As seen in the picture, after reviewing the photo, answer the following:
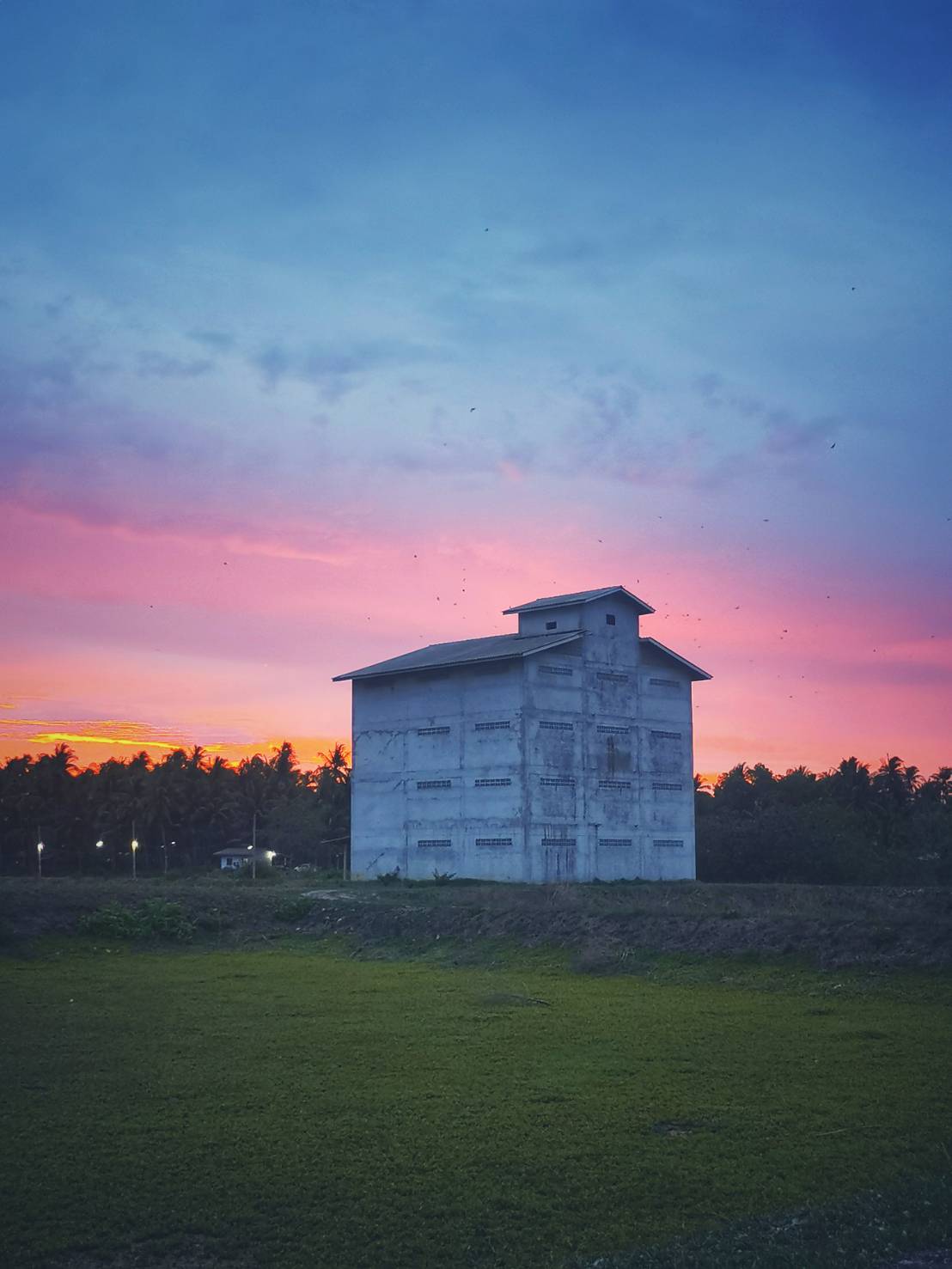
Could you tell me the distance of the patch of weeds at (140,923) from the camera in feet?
112

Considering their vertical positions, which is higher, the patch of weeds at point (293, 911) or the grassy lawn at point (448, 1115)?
the patch of weeds at point (293, 911)

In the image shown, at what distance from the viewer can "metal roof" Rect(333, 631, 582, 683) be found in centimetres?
5272

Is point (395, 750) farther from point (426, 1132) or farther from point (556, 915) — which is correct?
point (426, 1132)

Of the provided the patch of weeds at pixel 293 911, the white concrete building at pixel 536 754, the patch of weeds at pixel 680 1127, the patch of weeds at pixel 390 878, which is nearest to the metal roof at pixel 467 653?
the white concrete building at pixel 536 754

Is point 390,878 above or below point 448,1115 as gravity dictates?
above

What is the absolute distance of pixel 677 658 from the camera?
58.6 metres

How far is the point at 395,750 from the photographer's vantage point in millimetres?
57094

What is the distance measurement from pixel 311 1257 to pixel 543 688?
42907mm

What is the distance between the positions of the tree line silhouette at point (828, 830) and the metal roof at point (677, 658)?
13.7 m

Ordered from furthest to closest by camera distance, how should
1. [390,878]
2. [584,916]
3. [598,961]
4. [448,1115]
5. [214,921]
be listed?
1. [390,878]
2. [214,921]
3. [584,916]
4. [598,961]
5. [448,1115]

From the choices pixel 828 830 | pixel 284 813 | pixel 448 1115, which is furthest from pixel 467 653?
pixel 284 813

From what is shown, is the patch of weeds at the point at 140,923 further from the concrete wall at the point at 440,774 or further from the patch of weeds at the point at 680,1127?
the patch of weeds at the point at 680,1127

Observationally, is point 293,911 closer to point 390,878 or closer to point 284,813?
point 390,878

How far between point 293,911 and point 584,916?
36.7 feet
